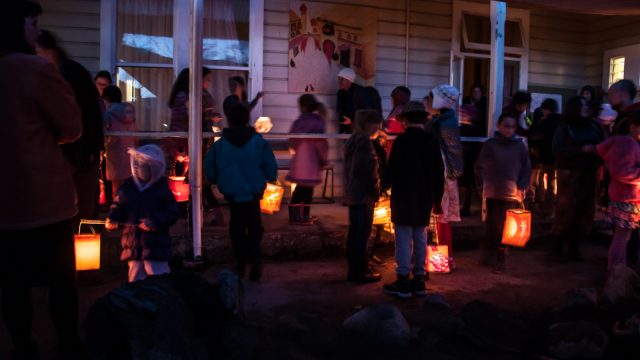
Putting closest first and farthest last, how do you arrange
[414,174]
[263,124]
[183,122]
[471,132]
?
[414,174]
[183,122]
[263,124]
[471,132]

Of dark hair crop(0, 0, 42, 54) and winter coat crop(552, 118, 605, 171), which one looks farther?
winter coat crop(552, 118, 605, 171)

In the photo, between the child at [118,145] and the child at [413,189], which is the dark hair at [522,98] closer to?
the child at [413,189]

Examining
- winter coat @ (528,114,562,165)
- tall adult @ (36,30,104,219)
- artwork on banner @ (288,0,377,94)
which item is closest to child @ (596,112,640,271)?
winter coat @ (528,114,562,165)

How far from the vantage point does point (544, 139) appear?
7195 mm

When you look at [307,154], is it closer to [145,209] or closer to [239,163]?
[239,163]

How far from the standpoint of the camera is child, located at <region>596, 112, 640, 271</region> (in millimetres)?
5156

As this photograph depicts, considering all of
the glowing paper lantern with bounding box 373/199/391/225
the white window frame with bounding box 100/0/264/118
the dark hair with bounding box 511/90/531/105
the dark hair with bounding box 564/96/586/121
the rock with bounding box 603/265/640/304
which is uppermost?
the white window frame with bounding box 100/0/264/118

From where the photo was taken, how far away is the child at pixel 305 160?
650 cm

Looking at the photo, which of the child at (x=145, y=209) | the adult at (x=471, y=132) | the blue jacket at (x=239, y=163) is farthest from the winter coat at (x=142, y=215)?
the adult at (x=471, y=132)

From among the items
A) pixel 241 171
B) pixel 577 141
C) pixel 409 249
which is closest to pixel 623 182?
pixel 577 141

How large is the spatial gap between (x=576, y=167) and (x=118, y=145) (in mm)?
4930

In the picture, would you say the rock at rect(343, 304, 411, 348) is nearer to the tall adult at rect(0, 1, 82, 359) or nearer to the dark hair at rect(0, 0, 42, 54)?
the tall adult at rect(0, 1, 82, 359)

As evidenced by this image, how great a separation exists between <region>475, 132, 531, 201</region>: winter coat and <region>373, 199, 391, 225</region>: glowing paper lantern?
3.65ft

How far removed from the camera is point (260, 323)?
170 inches
